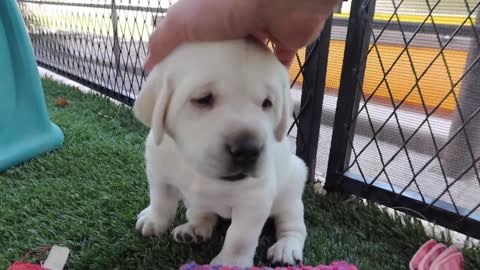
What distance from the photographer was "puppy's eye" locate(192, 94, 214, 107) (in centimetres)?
85

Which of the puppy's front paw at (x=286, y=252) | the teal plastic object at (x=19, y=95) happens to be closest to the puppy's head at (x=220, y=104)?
the puppy's front paw at (x=286, y=252)

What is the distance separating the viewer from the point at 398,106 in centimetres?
137

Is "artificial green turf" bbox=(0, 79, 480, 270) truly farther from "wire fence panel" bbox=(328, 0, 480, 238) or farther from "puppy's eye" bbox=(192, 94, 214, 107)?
"puppy's eye" bbox=(192, 94, 214, 107)

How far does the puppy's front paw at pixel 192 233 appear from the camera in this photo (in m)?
1.18

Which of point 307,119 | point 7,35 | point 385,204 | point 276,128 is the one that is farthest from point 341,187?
point 7,35

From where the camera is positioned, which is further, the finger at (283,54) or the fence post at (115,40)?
the fence post at (115,40)

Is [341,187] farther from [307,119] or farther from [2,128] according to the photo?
[2,128]

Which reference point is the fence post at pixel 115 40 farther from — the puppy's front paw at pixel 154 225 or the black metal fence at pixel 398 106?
the puppy's front paw at pixel 154 225

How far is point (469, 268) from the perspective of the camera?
1146mm

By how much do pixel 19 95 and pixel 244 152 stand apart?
1.42 meters

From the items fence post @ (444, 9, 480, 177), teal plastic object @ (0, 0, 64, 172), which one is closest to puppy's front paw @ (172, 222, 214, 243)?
fence post @ (444, 9, 480, 177)

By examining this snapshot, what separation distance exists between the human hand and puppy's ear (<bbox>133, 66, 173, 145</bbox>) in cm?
6

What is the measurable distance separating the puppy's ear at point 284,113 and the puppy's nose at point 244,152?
161 mm

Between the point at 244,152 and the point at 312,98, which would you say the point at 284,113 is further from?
the point at 312,98
